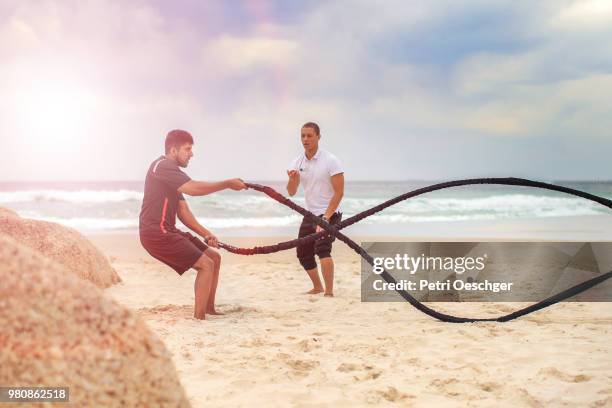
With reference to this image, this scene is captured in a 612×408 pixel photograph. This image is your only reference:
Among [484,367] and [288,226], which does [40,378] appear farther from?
[288,226]

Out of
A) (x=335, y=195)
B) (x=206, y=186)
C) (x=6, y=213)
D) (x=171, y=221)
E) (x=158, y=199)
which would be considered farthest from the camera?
(x=6, y=213)

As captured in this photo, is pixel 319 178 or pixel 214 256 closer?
pixel 214 256

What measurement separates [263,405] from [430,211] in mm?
23734

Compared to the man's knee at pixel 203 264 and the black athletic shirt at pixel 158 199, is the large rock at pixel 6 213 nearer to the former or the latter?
the black athletic shirt at pixel 158 199

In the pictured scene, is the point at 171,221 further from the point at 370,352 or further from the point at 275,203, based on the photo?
the point at 275,203

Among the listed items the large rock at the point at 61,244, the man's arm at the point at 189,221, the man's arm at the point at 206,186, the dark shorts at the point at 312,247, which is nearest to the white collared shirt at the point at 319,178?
the dark shorts at the point at 312,247

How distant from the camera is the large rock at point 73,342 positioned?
5.36 feet

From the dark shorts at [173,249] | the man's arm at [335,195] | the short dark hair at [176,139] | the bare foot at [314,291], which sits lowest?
the bare foot at [314,291]

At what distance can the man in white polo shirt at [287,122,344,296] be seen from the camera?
6.72m

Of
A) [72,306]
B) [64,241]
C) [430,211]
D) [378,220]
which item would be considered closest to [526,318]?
[72,306]

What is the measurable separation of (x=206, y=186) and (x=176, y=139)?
64cm

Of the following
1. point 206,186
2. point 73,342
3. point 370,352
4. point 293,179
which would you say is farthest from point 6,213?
point 73,342

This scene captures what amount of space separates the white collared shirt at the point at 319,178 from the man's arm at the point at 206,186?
1949 millimetres

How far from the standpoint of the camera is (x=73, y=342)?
169 centimetres
